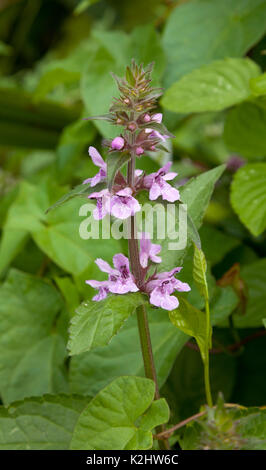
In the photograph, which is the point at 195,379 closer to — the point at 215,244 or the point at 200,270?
the point at 215,244

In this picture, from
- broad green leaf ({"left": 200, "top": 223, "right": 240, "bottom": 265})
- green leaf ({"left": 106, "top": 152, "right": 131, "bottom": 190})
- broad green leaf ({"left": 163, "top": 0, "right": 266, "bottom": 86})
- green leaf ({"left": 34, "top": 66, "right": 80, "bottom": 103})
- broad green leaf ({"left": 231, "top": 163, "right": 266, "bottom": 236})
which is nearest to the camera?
green leaf ({"left": 106, "top": 152, "right": 131, "bottom": 190})

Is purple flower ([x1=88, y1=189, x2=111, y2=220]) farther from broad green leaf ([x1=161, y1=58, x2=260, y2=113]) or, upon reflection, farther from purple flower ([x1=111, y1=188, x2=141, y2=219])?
broad green leaf ([x1=161, y1=58, x2=260, y2=113])

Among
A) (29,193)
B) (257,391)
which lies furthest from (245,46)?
(257,391)

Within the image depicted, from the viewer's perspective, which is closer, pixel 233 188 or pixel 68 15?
pixel 233 188

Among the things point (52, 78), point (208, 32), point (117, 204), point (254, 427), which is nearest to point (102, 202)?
point (117, 204)

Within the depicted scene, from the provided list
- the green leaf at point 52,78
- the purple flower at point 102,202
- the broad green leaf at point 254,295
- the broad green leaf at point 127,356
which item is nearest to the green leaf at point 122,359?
the broad green leaf at point 127,356

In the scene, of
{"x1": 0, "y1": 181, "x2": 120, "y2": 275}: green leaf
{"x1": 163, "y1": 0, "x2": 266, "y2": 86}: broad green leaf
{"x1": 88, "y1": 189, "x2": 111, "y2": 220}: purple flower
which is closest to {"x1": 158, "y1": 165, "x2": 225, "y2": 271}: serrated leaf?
{"x1": 88, "y1": 189, "x2": 111, "y2": 220}: purple flower

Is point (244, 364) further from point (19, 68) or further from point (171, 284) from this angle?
point (19, 68)
